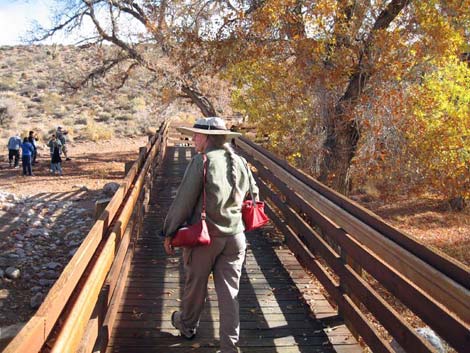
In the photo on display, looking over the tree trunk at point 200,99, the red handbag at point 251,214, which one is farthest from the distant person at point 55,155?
the red handbag at point 251,214

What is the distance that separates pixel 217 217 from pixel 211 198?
158 millimetres

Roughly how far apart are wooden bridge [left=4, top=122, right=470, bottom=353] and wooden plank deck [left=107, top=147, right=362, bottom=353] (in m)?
0.01

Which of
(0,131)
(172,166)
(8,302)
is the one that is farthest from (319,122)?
(0,131)

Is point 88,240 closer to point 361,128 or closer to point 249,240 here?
point 249,240

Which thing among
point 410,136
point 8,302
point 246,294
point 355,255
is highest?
point 410,136

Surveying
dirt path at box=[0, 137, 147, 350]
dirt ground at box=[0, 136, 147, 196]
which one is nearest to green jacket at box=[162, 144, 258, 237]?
dirt path at box=[0, 137, 147, 350]

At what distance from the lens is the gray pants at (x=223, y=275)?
410 cm

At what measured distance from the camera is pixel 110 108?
45250mm

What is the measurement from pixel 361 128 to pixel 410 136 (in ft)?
4.23

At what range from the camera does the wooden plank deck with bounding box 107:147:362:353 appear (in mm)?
4504

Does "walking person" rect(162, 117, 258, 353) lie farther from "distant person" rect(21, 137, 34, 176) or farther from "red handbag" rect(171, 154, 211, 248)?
"distant person" rect(21, 137, 34, 176)

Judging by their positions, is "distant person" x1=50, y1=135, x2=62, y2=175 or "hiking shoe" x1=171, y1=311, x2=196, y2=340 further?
"distant person" x1=50, y1=135, x2=62, y2=175

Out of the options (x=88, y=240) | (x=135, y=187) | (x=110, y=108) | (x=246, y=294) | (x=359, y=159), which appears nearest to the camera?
(x=88, y=240)

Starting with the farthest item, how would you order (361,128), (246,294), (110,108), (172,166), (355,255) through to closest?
(110,108)
(172,166)
(361,128)
(246,294)
(355,255)
